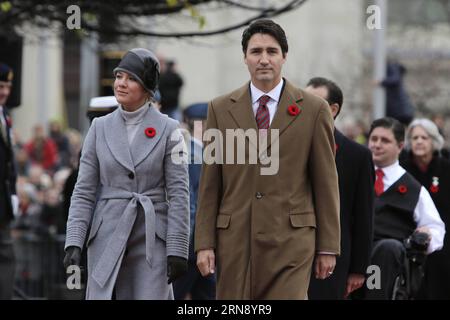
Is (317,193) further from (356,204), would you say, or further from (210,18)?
(210,18)

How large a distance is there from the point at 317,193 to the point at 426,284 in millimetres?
4558

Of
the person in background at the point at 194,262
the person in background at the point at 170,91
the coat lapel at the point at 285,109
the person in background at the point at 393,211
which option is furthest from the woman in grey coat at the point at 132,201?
the person in background at the point at 170,91

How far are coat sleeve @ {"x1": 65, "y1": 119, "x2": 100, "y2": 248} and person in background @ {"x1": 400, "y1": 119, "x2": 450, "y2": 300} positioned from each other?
428cm

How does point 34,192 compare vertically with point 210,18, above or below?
below

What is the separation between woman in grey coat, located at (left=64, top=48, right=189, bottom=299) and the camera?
27.2 ft

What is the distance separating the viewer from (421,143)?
12.1 m

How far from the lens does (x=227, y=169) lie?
802cm

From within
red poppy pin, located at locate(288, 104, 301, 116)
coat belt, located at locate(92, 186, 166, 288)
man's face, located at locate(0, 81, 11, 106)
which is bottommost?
coat belt, located at locate(92, 186, 166, 288)

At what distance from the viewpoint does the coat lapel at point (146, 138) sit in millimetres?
8406

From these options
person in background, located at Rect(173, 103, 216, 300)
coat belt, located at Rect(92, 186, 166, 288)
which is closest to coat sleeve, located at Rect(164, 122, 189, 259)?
coat belt, located at Rect(92, 186, 166, 288)

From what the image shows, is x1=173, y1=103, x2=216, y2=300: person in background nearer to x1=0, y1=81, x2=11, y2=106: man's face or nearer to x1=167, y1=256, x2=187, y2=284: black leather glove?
x1=0, y1=81, x2=11, y2=106: man's face

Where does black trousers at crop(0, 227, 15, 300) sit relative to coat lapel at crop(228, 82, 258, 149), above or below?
below

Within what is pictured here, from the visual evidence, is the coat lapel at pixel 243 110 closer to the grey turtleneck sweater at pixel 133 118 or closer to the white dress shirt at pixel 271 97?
the white dress shirt at pixel 271 97
